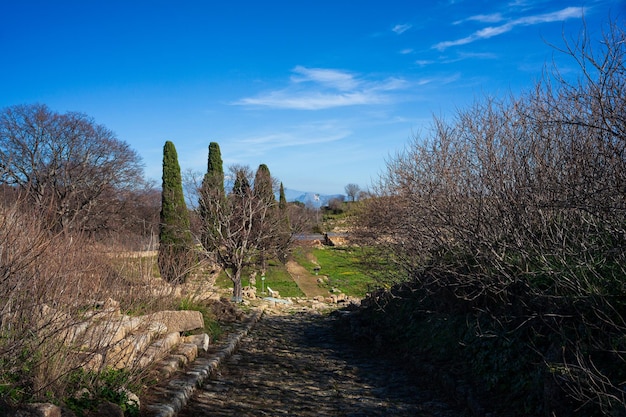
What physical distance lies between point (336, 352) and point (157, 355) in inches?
175

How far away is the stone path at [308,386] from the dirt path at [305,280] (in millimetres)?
12235

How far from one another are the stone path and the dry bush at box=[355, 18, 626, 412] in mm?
1480

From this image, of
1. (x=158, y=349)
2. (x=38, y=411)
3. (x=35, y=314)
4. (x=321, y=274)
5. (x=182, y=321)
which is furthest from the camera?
(x=321, y=274)

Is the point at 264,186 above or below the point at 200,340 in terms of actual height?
above

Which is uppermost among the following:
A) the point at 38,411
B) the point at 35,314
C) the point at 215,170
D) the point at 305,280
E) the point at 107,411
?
the point at 215,170

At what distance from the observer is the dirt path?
23.7 meters

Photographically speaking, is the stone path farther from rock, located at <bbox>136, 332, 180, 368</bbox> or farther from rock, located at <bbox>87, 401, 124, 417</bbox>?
rock, located at <bbox>87, 401, 124, 417</bbox>

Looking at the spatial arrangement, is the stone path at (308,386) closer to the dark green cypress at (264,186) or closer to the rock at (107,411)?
the rock at (107,411)

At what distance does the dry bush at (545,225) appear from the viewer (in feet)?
15.8

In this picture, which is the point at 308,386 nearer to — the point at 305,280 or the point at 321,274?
the point at 305,280

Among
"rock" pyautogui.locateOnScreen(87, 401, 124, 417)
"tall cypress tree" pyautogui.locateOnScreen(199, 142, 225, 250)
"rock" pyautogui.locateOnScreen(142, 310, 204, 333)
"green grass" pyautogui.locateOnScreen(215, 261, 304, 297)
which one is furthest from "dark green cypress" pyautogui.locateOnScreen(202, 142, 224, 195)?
"rock" pyautogui.locateOnScreen(87, 401, 124, 417)

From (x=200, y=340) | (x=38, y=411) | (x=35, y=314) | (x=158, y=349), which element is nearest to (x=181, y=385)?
(x=158, y=349)

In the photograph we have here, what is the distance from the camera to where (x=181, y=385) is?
6539 millimetres

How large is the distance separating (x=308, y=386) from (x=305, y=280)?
18.8 m
